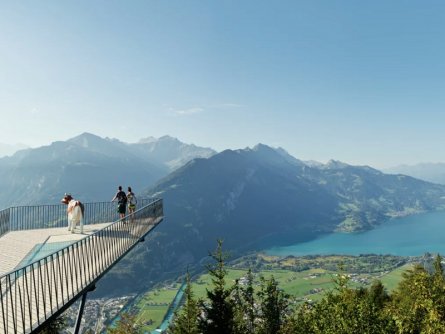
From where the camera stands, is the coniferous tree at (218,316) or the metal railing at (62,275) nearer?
the metal railing at (62,275)

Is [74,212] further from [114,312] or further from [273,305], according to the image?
[114,312]

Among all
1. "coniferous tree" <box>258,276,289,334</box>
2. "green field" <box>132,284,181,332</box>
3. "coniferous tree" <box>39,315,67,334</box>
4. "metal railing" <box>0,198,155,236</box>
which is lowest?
"green field" <box>132,284,181,332</box>

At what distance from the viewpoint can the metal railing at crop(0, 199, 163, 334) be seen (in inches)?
427

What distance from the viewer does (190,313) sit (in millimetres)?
24203

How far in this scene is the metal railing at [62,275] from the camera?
10836 mm

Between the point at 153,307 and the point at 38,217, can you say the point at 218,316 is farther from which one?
the point at 153,307

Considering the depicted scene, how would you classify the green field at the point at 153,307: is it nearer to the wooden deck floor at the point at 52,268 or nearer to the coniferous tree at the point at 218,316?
the coniferous tree at the point at 218,316

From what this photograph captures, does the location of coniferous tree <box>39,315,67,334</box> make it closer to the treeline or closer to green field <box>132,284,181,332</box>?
the treeline

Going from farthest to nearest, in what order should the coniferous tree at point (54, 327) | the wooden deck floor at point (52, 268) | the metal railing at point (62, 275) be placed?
1. the coniferous tree at point (54, 327)
2. the wooden deck floor at point (52, 268)
3. the metal railing at point (62, 275)

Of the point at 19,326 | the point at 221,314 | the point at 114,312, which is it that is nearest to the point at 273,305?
the point at 221,314

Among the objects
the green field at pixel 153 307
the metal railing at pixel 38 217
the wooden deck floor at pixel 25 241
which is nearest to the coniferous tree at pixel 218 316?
the wooden deck floor at pixel 25 241

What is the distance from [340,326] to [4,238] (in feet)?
67.8

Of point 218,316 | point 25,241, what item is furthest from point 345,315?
point 25,241

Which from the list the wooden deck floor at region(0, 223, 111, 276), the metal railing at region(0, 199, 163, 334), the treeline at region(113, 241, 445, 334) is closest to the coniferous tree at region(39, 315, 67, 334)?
the treeline at region(113, 241, 445, 334)
